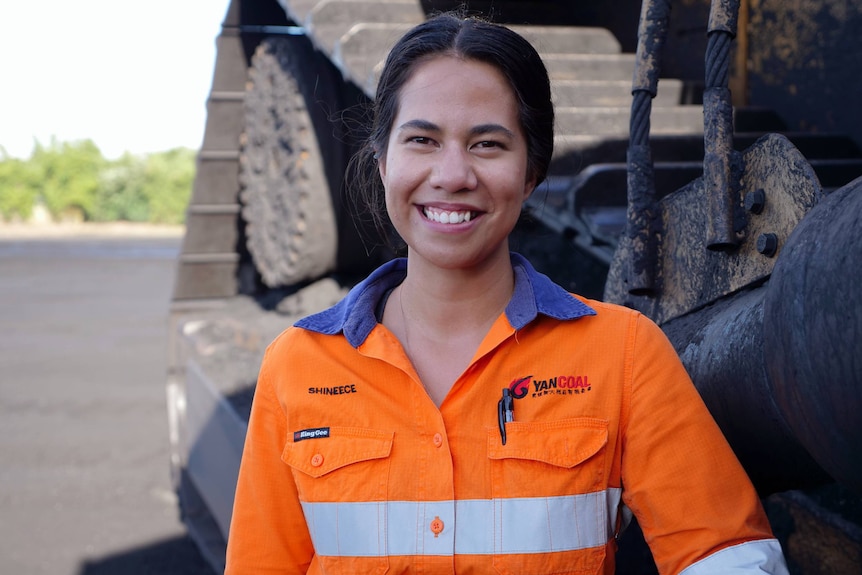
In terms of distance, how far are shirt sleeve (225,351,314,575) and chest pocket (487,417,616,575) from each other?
362 mm

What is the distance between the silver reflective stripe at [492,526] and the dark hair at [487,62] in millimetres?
565

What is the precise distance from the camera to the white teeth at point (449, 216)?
1528mm

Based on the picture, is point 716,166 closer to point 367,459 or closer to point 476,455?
point 476,455

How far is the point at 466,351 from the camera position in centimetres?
161

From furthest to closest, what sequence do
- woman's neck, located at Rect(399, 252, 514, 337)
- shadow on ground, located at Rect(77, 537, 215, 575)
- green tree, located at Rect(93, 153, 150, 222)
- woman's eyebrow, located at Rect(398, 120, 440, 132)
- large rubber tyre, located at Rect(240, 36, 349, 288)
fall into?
1. green tree, located at Rect(93, 153, 150, 222)
2. large rubber tyre, located at Rect(240, 36, 349, 288)
3. shadow on ground, located at Rect(77, 537, 215, 575)
4. woman's neck, located at Rect(399, 252, 514, 337)
5. woman's eyebrow, located at Rect(398, 120, 440, 132)

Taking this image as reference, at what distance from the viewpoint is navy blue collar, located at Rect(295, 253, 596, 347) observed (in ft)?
5.03

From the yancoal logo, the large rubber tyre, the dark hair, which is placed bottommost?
the large rubber tyre

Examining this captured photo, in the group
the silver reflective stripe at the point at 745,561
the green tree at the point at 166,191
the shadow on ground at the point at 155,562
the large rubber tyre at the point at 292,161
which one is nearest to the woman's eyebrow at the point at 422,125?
the silver reflective stripe at the point at 745,561

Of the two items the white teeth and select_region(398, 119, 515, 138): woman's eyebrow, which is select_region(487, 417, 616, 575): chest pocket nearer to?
the white teeth

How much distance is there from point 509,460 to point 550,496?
0.27ft

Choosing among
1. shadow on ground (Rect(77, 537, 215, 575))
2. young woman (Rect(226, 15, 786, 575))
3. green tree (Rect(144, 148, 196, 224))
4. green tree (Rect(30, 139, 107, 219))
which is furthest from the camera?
green tree (Rect(144, 148, 196, 224))

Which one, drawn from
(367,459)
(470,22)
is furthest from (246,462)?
(470,22)

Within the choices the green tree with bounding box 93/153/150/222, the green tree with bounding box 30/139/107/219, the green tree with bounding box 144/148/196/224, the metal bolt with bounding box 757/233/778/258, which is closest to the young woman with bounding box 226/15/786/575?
the metal bolt with bounding box 757/233/778/258

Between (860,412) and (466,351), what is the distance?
666 mm
